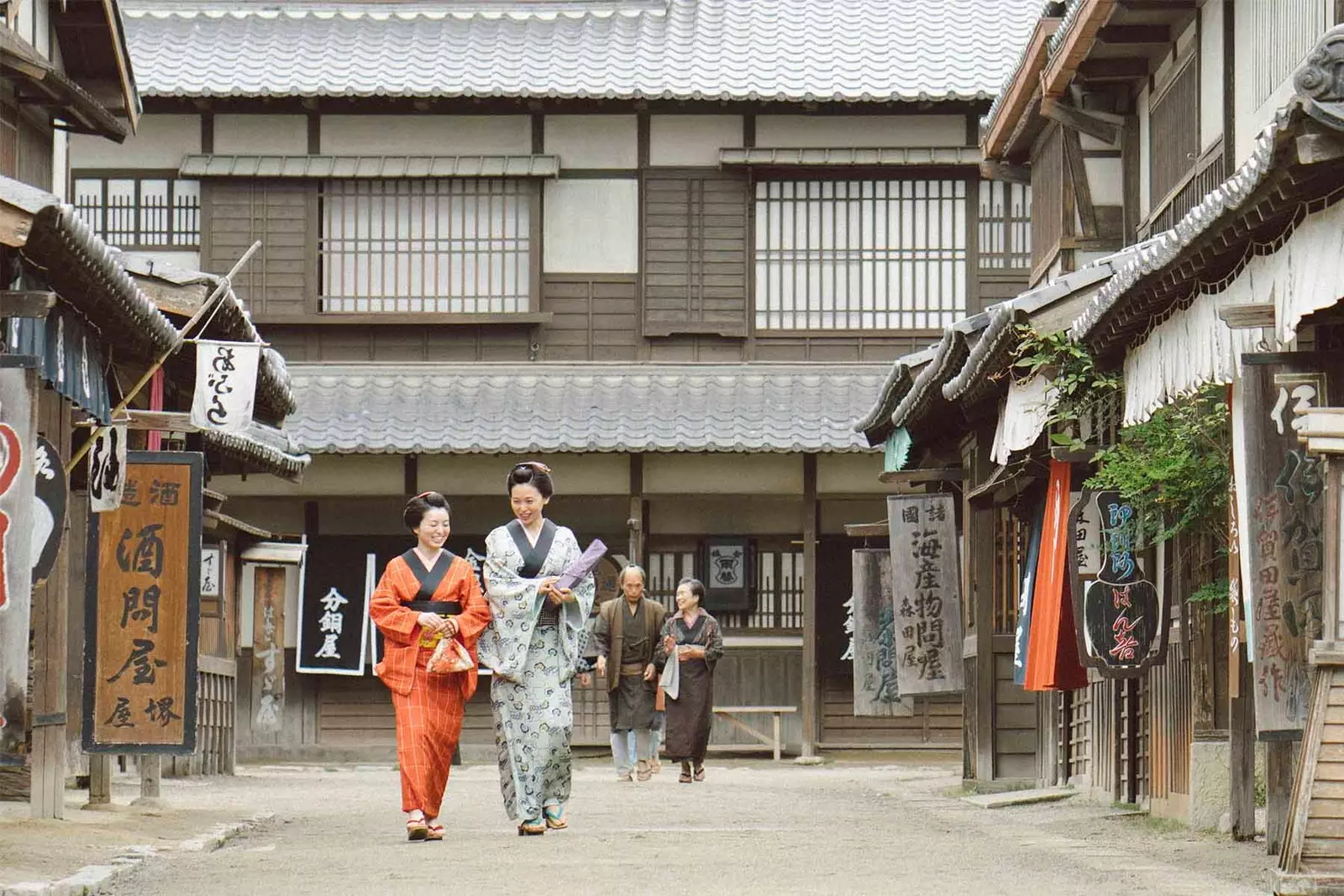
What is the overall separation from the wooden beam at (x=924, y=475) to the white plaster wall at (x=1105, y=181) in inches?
108

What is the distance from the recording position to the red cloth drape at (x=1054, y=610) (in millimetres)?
13828

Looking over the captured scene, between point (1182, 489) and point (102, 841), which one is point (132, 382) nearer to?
point (102, 841)

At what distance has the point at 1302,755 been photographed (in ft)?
26.3

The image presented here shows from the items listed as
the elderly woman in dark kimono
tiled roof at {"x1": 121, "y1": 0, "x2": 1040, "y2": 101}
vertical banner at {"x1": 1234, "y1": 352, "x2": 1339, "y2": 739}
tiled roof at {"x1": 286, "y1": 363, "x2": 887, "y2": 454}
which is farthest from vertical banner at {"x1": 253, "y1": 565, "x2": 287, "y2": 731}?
vertical banner at {"x1": 1234, "y1": 352, "x2": 1339, "y2": 739}

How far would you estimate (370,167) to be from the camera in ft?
80.3

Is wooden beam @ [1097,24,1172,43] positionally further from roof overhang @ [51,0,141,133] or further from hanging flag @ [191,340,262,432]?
roof overhang @ [51,0,141,133]

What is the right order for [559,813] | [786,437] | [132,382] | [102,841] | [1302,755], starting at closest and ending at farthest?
[1302,755] < [102,841] < [559,813] < [132,382] < [786,437]

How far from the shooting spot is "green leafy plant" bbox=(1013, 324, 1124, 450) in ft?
41.1

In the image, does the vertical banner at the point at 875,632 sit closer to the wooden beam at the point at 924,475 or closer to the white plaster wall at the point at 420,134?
the wooden beam at the point at 924,475

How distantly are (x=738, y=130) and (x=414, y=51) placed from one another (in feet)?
12.9

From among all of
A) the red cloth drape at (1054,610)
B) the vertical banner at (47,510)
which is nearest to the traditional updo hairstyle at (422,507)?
the vertical banner at (47,510)

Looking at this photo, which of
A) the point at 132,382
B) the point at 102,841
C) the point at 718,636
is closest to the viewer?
the point at 102,841

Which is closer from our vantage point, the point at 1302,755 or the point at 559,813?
the point at 1302,755

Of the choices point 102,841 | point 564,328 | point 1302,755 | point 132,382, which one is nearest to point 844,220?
point 564,328
